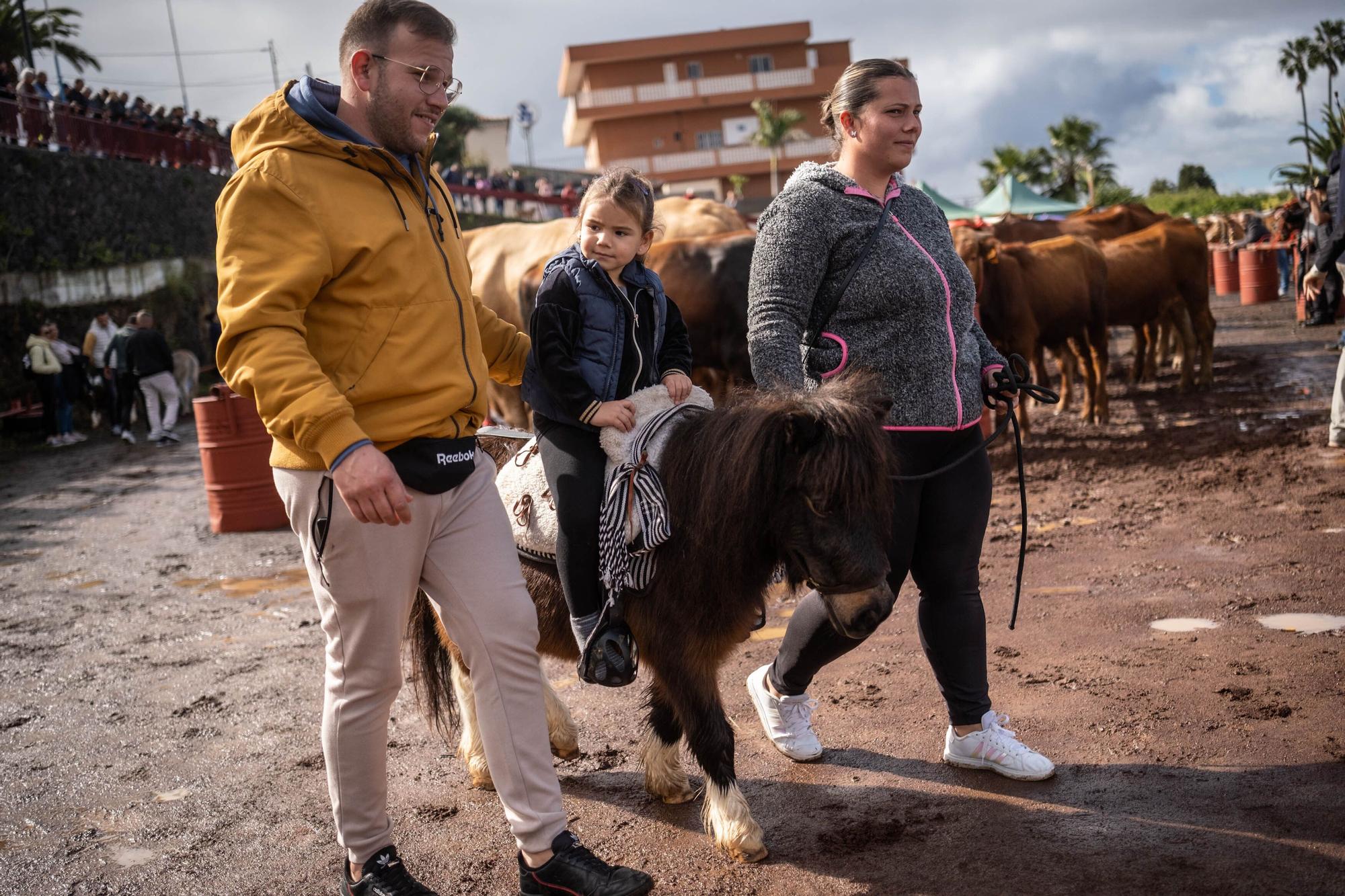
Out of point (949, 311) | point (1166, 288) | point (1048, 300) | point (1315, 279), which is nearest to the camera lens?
point (949, 311)

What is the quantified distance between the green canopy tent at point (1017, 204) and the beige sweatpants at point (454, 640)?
26.7 meters

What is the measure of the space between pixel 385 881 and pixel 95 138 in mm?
21990

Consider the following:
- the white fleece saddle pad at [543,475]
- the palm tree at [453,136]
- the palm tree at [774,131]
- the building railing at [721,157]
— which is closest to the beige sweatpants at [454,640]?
the white fleece saddle pad at [543,475]

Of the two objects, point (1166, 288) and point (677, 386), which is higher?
point (677, 386)

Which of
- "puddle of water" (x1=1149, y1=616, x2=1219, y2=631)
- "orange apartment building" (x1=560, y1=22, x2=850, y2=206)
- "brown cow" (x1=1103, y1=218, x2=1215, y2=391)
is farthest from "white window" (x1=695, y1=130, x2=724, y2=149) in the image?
"puddle of water" (x1=1149, y1=616, x2=1219, y2=631)

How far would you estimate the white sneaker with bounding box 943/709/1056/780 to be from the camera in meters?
3.50

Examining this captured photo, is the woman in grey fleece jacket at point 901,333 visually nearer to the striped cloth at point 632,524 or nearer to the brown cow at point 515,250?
the striped cloth at point 632,524

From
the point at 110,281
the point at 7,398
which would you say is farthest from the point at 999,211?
the point at 7,398

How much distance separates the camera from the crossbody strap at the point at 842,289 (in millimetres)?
3297

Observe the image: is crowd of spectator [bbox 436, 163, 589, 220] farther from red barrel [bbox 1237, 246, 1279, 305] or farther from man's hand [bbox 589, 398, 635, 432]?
man's hand [bbox 589, 398, 635, 432]

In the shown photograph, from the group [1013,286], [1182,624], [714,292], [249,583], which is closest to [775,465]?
[1182,624]

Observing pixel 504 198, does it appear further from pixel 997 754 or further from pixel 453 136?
pixel 997 754

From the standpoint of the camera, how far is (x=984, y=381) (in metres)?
3.62

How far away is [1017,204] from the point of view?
28.1 meters
